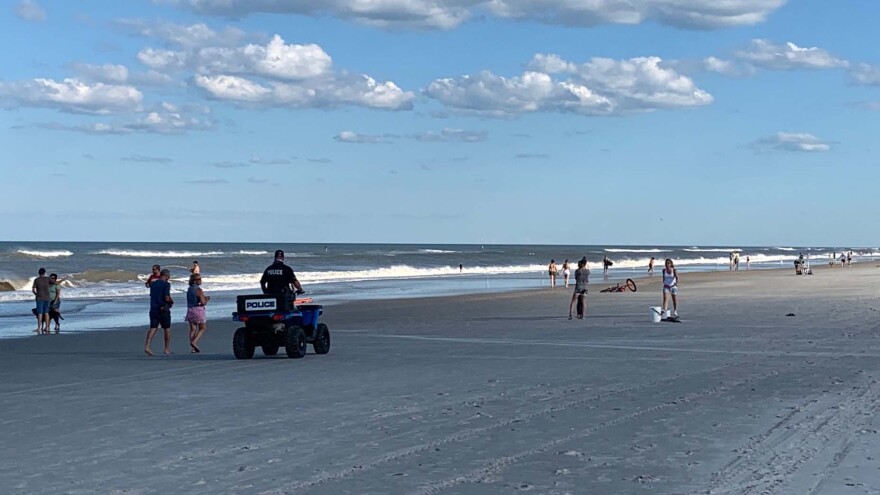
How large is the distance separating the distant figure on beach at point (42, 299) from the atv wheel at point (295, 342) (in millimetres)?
9368

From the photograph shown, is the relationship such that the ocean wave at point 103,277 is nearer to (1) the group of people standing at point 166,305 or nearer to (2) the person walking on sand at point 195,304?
(1) the group of people standing at point 166,305

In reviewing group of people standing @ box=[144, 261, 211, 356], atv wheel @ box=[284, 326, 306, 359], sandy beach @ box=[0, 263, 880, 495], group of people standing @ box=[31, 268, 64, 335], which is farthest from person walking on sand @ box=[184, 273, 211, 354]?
group of people standing @ box=[31, 268, 64, 335]

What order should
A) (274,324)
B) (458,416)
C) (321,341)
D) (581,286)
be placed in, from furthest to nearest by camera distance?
(581,286) → (321,341) → (274,324) → (458,416)

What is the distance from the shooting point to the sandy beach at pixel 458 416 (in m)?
8.59

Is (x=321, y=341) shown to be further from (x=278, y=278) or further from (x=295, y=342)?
(x=278, y=278)

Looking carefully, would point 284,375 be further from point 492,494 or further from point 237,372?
point 492,494

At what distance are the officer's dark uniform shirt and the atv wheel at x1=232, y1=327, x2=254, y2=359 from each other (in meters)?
1.05

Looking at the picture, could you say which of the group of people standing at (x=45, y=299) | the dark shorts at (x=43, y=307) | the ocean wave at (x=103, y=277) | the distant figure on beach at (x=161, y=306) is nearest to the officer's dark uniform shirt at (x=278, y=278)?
the distant figure on beach at (x=161, y=306)

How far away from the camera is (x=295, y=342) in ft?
61.1

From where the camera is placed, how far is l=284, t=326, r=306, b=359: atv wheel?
18.6 metres

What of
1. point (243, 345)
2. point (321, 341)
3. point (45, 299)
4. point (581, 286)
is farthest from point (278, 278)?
point (581, 286)

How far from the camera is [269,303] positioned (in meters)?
18.2

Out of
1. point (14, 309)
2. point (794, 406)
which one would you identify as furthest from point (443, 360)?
point (14, 309)

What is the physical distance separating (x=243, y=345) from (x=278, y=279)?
1.52 metres
